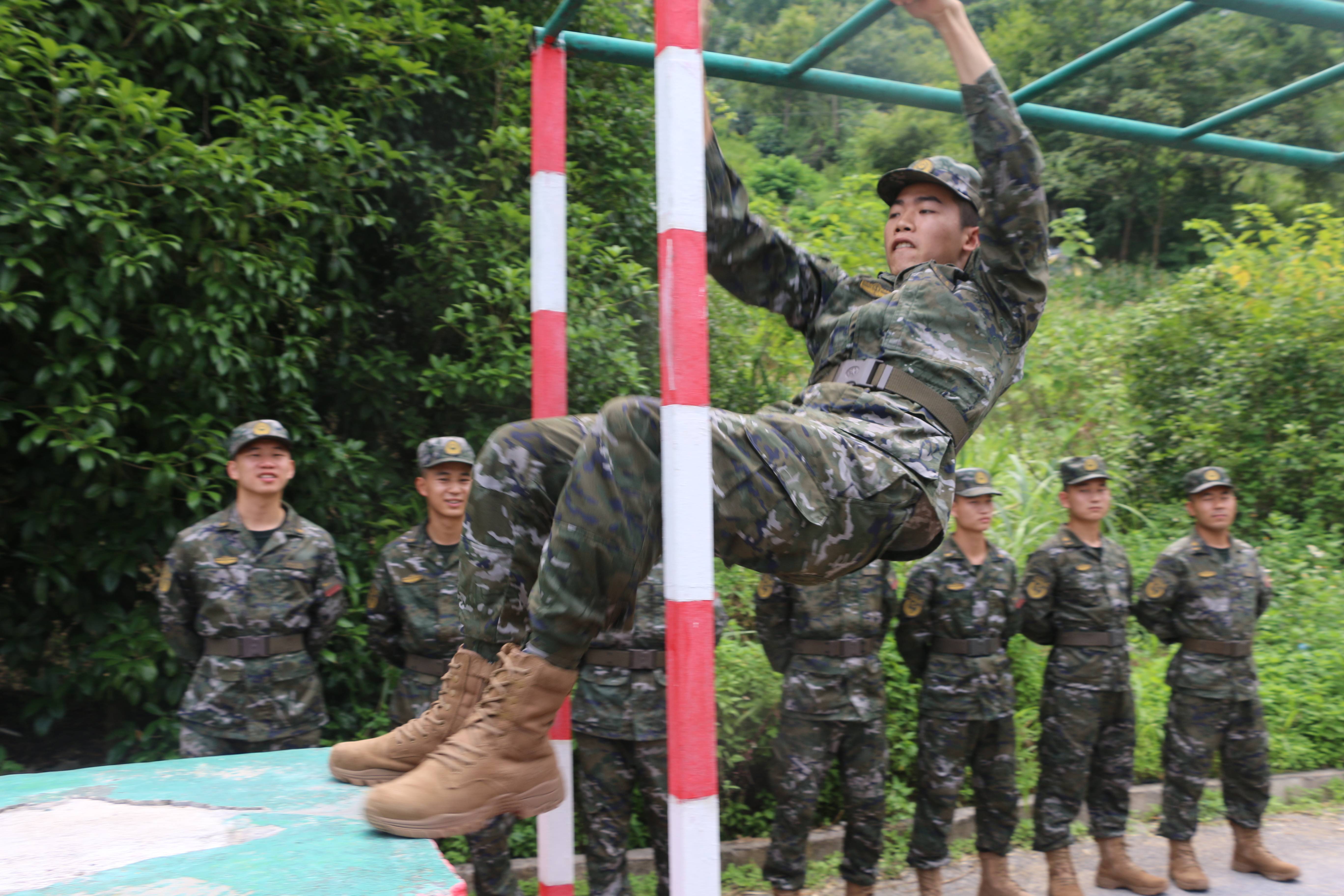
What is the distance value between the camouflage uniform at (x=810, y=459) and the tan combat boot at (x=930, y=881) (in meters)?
2.89

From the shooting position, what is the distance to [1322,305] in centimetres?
895

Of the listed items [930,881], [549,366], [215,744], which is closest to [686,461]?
[549,366]

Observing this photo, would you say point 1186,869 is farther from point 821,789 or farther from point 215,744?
point 215,744

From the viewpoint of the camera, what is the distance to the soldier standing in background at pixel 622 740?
4.04 meters

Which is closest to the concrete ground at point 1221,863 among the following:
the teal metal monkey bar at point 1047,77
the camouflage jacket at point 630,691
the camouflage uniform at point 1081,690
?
the camouflage uniform at point 1081,690

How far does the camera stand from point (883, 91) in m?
2.89

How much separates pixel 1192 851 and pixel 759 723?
2121mm

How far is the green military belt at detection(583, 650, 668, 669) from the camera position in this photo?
411cm

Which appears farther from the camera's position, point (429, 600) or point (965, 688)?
point (965, 688)

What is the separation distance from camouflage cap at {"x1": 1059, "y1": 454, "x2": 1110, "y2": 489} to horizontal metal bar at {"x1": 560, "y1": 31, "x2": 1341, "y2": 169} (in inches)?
82.8

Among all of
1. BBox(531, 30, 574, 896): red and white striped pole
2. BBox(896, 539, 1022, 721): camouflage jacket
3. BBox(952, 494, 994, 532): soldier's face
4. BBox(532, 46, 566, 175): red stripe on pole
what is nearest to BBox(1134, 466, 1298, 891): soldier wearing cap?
BBox(896, 539, 1022, 721): camouflage jacket

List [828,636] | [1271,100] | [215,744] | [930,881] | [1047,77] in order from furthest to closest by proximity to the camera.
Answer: [930,881] < [828,636] < [215,744] < [1271,100] < [1047,77]

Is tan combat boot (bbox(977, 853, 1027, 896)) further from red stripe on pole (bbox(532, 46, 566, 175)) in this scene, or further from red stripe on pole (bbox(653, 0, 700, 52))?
red stripe on pole (bbox(653, 0, 700, 52))

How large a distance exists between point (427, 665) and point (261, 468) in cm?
105
